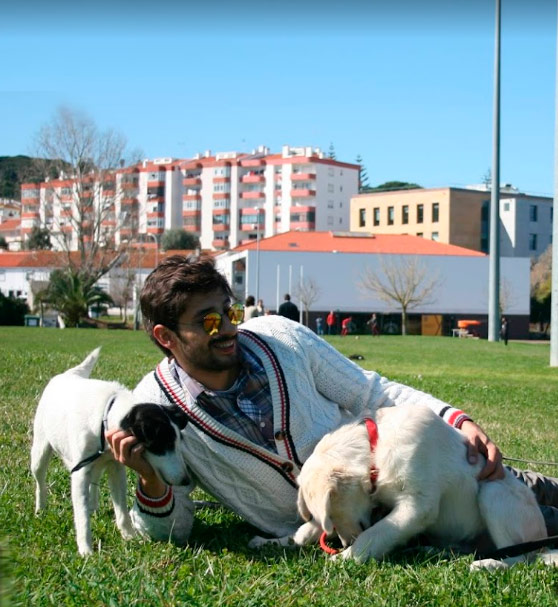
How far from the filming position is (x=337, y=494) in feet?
13.0

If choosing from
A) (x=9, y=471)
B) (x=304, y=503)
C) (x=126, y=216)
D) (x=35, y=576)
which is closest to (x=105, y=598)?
(x=35, y=576)

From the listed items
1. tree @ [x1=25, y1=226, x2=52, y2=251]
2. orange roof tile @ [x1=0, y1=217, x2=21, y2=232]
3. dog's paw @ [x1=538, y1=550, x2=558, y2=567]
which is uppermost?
orange roof tile @ [x1=0, y1=217, x2=21, y2=232]

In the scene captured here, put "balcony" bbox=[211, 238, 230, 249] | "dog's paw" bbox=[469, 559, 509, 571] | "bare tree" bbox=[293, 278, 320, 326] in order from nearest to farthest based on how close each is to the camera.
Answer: "dog's paw" bbox=[469, 559, 509, 571]
"bare tree" bbox=[293, 278, 320, 326]
"balcony" bbox=[211, 238, 230, 249]

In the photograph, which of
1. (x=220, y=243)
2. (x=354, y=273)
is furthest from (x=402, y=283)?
(x=220, y=243)

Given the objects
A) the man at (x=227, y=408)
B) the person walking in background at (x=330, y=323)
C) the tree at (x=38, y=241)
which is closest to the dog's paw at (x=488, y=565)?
the man at (x=227, y=408)

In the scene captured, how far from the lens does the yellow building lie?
113 m

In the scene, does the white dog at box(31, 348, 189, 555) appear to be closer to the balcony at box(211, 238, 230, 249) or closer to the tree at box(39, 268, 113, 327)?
the tree at box(39, 268, 113, 327)

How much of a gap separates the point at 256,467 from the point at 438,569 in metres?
1.09

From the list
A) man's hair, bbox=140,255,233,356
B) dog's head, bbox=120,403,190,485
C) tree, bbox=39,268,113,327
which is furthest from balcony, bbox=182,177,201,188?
dog's head, bbox=120,403,190,485

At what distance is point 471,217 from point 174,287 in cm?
11362

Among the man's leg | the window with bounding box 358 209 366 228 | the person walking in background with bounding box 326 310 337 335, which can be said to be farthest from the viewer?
the window with bounding box 358 209 366 228

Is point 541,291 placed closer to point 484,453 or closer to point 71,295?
point 71,295

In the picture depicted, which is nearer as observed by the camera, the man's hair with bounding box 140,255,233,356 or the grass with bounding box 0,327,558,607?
the grass with bounding box 0,327,558,607

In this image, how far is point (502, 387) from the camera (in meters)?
16.2
